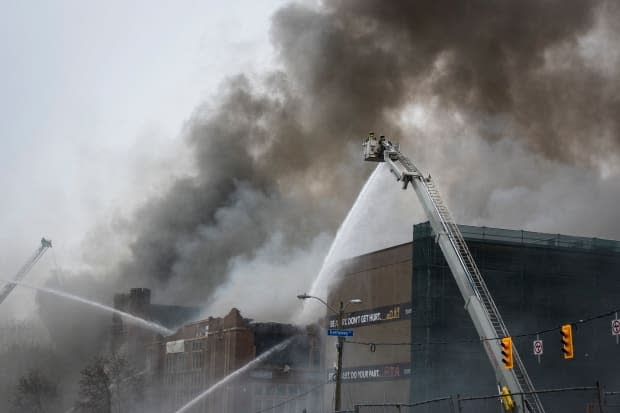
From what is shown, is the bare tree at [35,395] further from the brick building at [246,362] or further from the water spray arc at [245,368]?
the water spray arc at [245,368]

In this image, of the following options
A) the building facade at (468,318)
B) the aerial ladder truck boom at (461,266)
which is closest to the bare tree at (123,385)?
the building facade at (468,318)

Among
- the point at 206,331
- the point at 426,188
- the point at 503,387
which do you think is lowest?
the point at 503,387

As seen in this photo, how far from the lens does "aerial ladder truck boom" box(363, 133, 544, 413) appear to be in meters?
36.8

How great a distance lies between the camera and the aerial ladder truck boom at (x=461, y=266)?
121 feet

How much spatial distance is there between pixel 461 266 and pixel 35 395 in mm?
49917

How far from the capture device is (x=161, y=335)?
82.5m

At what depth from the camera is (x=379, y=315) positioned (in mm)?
57562

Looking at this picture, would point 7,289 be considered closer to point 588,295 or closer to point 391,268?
point 391,268

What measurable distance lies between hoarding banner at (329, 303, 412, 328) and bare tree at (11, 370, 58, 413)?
101 feet

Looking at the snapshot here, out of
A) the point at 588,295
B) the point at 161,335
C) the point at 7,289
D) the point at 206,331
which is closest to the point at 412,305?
the point at 588,295

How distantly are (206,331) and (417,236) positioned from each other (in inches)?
948

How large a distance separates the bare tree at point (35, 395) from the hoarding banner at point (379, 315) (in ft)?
101

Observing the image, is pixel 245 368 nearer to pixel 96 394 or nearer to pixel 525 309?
pixel 96 394

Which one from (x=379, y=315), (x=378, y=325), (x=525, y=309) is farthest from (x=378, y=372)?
(x=525, y=309)
